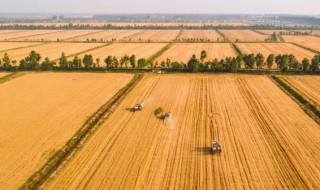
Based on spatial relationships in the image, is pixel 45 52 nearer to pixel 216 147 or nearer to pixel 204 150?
pixel 204 150

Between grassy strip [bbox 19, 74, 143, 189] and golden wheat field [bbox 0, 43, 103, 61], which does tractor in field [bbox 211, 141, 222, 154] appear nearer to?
grassy strip [bbox 19, 74, 143, 189]

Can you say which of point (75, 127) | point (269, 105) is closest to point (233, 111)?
point (269, 105)

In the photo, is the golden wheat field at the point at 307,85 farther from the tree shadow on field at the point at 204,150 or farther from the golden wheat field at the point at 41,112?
the golden wheat field at the point at 41,112

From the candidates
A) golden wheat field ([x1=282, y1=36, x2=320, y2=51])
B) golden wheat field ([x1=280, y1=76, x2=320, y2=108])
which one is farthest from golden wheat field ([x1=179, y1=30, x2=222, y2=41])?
golden wheat field ([x1=280, y1=76, x2=320, y2=108])

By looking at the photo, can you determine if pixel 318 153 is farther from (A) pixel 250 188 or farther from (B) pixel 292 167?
(A) pixel 250 188

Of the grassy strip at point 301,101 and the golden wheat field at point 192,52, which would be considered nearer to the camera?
the grassy strip at point 301,101

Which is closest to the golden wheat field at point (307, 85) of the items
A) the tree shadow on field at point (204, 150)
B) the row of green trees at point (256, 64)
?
the row of green trees at point (256, 64)

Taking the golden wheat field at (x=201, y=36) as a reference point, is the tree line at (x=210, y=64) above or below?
below

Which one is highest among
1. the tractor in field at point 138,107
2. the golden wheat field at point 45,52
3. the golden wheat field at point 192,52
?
the golden wheat field at point 192,52
